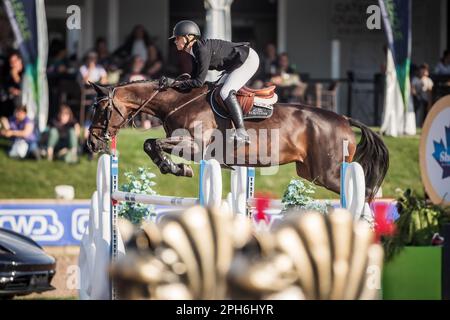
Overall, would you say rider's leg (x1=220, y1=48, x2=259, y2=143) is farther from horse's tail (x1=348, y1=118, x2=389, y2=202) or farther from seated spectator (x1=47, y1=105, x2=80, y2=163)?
seated spectator (x1=47, y1=105, x2=80, y2=163)

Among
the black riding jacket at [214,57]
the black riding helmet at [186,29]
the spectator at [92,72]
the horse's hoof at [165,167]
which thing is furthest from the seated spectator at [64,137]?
the black riding helmet at [186,29]

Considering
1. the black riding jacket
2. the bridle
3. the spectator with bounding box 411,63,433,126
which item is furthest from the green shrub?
the spectator with bounding box 411,63,433,126

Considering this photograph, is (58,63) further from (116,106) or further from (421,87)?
(116,106)

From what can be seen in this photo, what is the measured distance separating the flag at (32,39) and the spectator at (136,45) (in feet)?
9.63

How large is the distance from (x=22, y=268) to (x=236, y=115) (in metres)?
2.12

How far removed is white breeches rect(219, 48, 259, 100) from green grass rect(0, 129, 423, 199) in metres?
4.51

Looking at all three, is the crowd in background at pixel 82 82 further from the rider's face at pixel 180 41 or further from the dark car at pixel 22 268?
the rider's face at pixel 180 41

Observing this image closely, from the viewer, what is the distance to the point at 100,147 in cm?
891

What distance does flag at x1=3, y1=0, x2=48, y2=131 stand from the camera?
12953 millimetres

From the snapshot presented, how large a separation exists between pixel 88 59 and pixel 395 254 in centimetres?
868

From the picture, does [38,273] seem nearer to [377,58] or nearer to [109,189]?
[109,189]

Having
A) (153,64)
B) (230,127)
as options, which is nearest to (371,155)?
(230,127)
